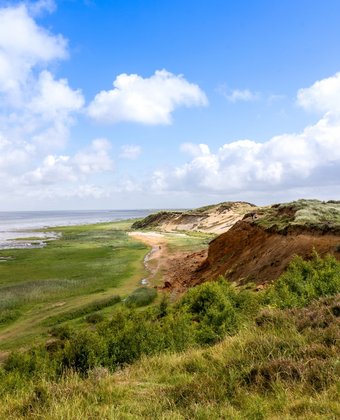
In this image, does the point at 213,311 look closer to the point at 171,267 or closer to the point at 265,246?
the point at 265,246

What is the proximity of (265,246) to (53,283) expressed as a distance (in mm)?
20658

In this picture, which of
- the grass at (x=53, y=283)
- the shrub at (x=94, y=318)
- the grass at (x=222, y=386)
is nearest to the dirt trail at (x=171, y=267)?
the grass at (x=53, y=283)

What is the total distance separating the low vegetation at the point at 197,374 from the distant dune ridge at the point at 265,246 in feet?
47.0

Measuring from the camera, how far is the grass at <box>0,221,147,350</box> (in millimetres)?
25280

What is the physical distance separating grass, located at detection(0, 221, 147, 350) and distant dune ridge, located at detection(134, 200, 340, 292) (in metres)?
5.95

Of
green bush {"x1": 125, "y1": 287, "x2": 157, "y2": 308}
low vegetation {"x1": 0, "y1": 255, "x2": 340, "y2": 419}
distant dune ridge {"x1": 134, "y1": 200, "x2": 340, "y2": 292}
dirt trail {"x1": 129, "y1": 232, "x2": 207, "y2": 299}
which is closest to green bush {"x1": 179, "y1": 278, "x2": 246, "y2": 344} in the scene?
low vegetation {"x1": 0, "y1": 255, "x2": 340, "y2": 419}

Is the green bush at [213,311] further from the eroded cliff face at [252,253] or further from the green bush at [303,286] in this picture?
the eroded cliff face at [252,253]

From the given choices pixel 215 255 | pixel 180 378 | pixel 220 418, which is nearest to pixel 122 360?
pixel 180 378

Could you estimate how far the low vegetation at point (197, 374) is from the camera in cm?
668

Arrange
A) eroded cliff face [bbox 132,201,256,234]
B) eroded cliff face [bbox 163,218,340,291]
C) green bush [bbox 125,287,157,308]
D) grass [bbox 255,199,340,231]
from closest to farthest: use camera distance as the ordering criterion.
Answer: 1. green bush [bbox 125,287,157,308]
2. eroded cliff face [bbox 163,218,340,291]
3. grass [bbox 255,199,340,231]
4. eroded cliff face [bbox 132,201,256,234]

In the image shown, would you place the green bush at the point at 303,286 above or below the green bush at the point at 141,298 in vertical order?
above

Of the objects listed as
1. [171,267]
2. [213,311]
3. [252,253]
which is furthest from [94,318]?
[171,267]

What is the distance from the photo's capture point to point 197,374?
8531mm

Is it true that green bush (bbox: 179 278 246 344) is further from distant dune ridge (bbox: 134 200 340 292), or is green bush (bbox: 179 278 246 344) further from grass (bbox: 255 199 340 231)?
grass (bbox: 255 199 340 231)
